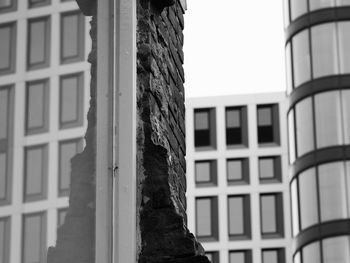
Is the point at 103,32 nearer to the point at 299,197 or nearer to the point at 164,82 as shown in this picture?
the point at 164,82

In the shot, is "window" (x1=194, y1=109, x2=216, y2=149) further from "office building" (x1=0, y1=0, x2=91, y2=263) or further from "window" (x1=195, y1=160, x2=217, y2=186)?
"office building" (x1=0, y1=0, x2=91, y2=263)

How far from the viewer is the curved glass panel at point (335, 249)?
34344 millimetres

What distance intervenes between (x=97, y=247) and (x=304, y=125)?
3286cm

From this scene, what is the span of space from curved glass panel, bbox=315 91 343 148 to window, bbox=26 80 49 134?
31.7m

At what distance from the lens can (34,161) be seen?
4.55 metres

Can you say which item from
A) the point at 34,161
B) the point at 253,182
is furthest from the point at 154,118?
the point at 253,182

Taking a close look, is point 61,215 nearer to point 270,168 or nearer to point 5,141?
point 5,141

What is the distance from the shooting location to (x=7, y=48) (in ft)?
15.2

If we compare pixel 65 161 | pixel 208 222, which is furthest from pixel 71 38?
pixel 208 222

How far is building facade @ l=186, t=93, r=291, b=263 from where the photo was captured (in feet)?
189

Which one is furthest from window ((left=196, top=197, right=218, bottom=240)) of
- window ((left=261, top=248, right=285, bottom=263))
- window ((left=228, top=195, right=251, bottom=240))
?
window ((left=261, top=248, right=285, bottom=263))

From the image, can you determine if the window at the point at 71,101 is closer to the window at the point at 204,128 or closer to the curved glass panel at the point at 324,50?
the curved glass panel at the point at 324,50

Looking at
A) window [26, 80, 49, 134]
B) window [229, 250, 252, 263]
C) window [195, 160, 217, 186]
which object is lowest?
window [26, 80, 49, 134]

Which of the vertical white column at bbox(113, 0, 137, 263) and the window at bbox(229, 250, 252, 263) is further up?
the window at bbox(229, 250, 252, 263)
